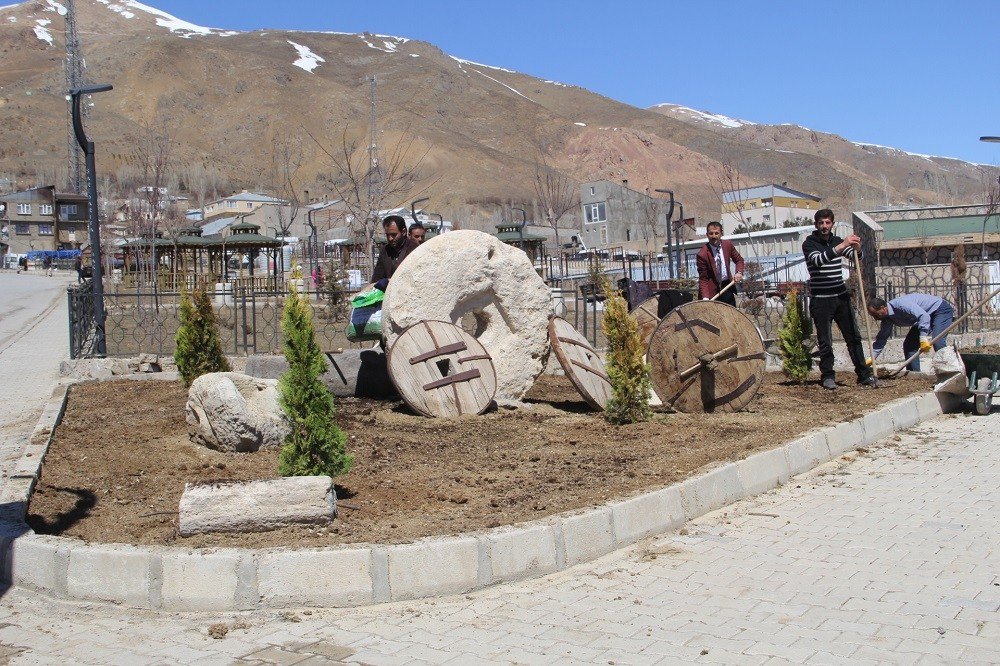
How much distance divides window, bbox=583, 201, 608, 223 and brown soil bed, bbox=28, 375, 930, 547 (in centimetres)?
8121

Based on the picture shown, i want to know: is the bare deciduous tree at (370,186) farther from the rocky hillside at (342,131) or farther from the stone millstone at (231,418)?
the stone millstone at (231,418)

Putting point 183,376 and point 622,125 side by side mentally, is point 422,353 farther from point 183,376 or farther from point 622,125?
point 622,125

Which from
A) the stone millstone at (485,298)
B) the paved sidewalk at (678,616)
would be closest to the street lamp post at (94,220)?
the stone millstone at (485,298)

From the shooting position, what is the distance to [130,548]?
492cm

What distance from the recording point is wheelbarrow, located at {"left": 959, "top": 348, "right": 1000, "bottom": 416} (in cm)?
966

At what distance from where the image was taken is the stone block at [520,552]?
5.01 meters

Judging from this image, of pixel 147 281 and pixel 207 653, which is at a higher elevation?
pixel 147 281

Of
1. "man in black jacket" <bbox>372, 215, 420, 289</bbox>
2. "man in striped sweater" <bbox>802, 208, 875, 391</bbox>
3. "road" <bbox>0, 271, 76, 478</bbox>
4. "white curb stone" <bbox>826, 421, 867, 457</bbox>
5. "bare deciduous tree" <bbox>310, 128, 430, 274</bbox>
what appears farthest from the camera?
"bare deciduous tree" <bbox>310, 128, 430, 274</bbox>

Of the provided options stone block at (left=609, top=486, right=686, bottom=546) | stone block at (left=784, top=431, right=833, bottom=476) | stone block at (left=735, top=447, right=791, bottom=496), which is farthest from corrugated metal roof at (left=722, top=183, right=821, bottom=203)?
stone block at (left=609, top=486, right=686, bottom=546)

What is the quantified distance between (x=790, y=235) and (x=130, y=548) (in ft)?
144

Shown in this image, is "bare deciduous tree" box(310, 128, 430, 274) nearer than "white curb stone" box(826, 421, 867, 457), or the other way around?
"white curb stone" box(826, 421, 867, 457)

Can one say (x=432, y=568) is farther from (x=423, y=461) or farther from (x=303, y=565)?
(x=423, y=461)

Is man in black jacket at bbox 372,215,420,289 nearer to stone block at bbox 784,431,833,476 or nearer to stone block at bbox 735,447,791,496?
stone block at bbox 784,431,833,476

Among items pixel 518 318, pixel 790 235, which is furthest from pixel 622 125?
pixel 518 318
